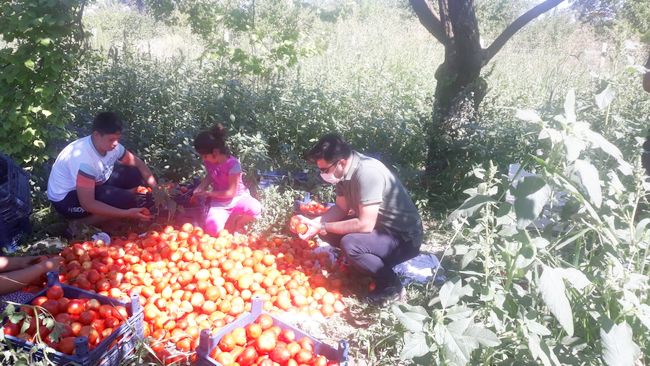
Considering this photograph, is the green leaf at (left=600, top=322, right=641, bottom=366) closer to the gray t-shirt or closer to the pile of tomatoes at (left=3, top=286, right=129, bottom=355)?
the gray t-shirt

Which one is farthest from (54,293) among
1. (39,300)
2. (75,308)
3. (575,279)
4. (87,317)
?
(575,279)

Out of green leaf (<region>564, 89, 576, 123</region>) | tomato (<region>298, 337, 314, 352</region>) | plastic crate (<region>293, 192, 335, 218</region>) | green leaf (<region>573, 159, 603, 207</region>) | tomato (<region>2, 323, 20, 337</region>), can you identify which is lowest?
plastic crate (<region>293, 192, 335, 218</region>)

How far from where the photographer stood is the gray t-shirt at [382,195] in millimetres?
3041

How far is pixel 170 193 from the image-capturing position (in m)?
4.05

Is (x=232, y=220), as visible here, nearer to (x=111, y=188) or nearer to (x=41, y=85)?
(x=111, y=188)

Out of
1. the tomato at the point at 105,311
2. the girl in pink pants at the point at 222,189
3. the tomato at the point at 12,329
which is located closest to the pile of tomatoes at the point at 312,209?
the girl in pink pants at the point at 222,189

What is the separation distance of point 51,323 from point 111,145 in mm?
2145

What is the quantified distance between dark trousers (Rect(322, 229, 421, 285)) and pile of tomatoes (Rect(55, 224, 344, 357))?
0.26m

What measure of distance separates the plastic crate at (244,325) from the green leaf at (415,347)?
0.76 meters

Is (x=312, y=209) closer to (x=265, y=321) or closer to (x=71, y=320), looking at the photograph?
(x=265, y=321)

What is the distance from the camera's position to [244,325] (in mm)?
2477

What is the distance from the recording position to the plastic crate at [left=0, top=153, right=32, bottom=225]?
3354mm

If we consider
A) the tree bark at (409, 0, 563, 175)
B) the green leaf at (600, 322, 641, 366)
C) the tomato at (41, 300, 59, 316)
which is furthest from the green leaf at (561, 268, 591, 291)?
the tree bark at (409, 0, 563, 175)

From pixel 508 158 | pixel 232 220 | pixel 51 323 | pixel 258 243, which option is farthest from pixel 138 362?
pixel 508 158
